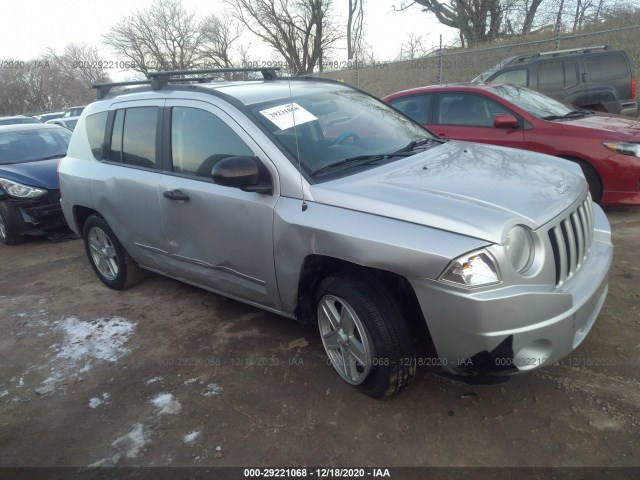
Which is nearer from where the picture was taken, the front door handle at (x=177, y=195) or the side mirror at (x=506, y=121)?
the front door handle at (x=177, y=195)

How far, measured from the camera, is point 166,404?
2.87m

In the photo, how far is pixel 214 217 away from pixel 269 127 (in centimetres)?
69

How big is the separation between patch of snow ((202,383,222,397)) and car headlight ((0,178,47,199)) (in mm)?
4664

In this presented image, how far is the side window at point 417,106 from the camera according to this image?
6254 mm

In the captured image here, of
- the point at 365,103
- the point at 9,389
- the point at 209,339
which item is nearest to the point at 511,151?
the point at 365,103

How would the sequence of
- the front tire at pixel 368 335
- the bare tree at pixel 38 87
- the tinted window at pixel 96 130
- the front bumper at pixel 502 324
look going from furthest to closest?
the bare tree at pixel 38 87
the tinted window at pixel 96 130
the front tire at pixel 368 335
the front bumper at pixel 502 324

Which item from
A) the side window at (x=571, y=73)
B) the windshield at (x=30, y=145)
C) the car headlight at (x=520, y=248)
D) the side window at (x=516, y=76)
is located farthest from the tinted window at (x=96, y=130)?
the side window at (x=571, y=73)

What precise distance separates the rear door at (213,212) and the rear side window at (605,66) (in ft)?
26.7

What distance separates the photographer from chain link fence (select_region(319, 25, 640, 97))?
13.4 m

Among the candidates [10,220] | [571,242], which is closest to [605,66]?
[571,242]

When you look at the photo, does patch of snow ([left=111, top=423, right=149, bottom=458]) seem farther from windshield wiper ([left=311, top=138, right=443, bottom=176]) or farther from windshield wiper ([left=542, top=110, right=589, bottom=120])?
windshield wiper ([left=542, top=110, right=589, bottom=120])

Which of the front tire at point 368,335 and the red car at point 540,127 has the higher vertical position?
the red car at point 540,127

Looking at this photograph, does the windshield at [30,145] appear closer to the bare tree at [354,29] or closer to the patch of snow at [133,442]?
the patch of snow at [133,442]

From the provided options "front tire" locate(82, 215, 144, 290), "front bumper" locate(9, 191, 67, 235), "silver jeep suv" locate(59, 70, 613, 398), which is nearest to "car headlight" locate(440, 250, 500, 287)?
"silver jeep suv" locate(59, 70, 613, 398)
